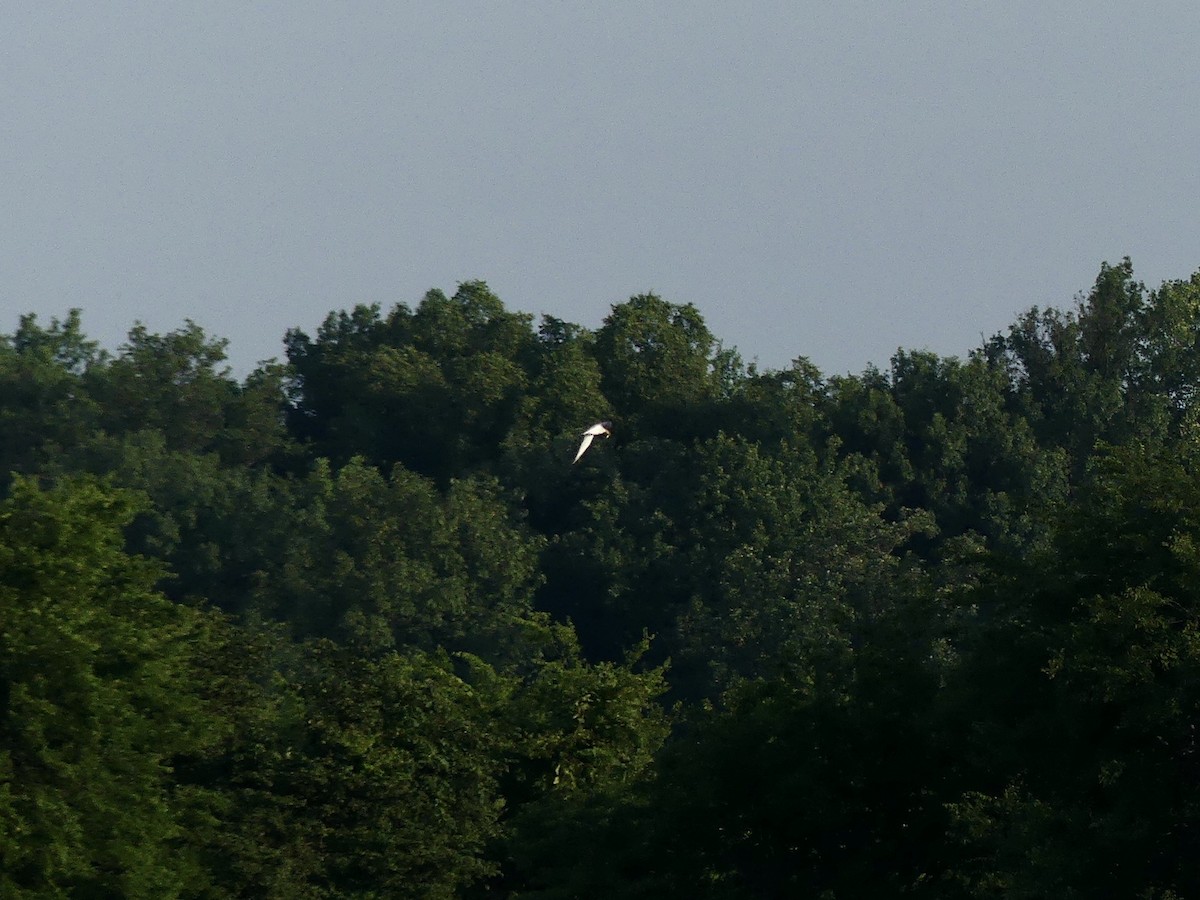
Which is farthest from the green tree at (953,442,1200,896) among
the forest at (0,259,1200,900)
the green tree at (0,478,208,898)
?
the green tree at (0,478,208,898)

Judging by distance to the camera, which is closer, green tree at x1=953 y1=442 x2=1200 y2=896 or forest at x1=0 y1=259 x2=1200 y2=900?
green tree at x1=953 y1=442 x2=1200 y2=896

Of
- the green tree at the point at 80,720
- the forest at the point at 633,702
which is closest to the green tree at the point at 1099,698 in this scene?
the forest at the point at 633,702

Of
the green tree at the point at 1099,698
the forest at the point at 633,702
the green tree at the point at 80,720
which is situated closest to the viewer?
the green tree at the point at 1099,698

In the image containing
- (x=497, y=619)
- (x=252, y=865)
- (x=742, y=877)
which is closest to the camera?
(x=742, y=877)

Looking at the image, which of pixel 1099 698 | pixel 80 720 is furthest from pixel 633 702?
pixel 1099 698

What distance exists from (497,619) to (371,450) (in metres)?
12.8

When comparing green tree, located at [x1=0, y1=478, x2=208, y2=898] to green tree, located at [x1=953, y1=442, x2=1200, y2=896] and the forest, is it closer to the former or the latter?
the forest

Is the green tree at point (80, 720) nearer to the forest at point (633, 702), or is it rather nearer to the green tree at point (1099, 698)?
the forest at point (633, 702)

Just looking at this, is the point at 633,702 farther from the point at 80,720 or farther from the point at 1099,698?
the point at 1099,698

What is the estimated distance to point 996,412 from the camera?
6956 centimetres

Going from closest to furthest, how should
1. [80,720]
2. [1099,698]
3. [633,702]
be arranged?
[1099,698], [80,720], [633,702]

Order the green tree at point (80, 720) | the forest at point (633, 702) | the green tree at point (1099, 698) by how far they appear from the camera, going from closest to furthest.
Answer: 1. the green tree at point (1099, 698)
2. the forest at point (633, 702)
3. the green tree at point (80, 720)

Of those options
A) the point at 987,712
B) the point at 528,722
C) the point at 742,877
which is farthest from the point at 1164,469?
the point at 528,722

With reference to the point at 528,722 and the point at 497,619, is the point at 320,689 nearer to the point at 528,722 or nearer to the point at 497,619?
the point at 528,722
